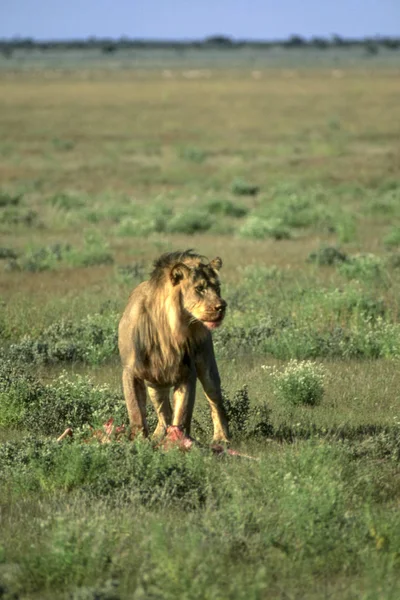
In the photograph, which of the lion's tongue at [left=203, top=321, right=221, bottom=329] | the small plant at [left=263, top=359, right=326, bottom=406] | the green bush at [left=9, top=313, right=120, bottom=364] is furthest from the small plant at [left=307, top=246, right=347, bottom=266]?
the lion's tongue at [left=203, top=321, right=221, bottom=329]

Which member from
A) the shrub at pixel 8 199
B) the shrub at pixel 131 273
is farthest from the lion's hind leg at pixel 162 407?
the shrub at pixel 8 199

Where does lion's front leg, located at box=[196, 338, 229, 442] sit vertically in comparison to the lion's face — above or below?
below

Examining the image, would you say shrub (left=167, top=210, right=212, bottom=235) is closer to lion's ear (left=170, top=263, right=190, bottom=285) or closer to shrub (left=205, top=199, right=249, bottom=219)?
shrub (left=205, top=199, right=249, bottom=219)

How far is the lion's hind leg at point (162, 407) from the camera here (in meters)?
8.56

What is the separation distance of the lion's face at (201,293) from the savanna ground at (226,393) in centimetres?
82

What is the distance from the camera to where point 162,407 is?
861cm

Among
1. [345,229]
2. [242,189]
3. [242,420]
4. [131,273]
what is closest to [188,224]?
[345,229]

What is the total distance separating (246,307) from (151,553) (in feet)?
26.7

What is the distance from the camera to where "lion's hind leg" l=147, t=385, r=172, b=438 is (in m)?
8.56

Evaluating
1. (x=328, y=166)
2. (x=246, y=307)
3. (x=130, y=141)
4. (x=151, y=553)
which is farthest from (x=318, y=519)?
(x=130, y=141)

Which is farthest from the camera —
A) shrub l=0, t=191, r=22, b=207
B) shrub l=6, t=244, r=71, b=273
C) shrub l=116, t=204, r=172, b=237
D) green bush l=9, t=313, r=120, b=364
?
shrub l=0, t=191, r=22, b=207

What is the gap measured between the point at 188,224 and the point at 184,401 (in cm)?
1367

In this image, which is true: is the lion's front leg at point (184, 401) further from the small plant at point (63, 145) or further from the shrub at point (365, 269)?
the small plant at point (63, 145)

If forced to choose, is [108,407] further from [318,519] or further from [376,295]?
[376,295]
